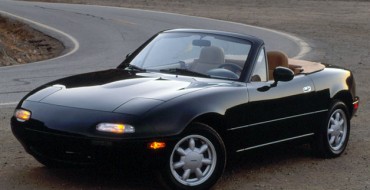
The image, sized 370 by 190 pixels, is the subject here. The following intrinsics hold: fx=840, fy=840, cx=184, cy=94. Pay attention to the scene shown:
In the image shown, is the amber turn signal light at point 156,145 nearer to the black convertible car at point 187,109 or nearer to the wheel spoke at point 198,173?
the black convertible car at point 187,109

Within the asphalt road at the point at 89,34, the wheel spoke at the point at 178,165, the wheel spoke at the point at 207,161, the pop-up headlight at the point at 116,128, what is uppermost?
the pop-up headlight at the point at 116,128

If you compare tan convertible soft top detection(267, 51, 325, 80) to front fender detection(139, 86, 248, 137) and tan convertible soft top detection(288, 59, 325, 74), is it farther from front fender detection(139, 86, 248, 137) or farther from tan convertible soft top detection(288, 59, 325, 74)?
front fender detection(139, 86, 248, 137)

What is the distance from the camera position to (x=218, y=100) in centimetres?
683

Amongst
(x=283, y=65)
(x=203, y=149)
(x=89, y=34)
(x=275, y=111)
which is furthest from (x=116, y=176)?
(x=89, y=34)

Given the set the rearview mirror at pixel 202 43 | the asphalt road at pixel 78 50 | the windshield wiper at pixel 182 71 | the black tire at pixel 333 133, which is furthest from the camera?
the black tire at pixel 333 133

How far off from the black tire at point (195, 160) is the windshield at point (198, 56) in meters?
0.97

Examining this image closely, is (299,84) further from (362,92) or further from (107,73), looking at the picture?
(362,92)

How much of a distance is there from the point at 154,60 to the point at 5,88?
572 centimetres

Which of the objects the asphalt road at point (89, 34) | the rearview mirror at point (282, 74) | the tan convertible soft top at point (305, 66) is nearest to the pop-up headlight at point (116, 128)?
the rearview mirror at point (282, 74)

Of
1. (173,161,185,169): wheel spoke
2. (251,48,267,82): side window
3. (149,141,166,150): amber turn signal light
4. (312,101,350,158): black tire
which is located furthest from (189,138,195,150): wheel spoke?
(312,101,350,158): black tire

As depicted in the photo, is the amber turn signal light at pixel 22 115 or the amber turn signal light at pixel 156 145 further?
the amber turn signal light at pixel 22 115

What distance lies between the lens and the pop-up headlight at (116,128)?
621 centimetres

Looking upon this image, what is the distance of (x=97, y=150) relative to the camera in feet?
20.4

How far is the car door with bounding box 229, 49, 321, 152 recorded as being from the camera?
282 inches
